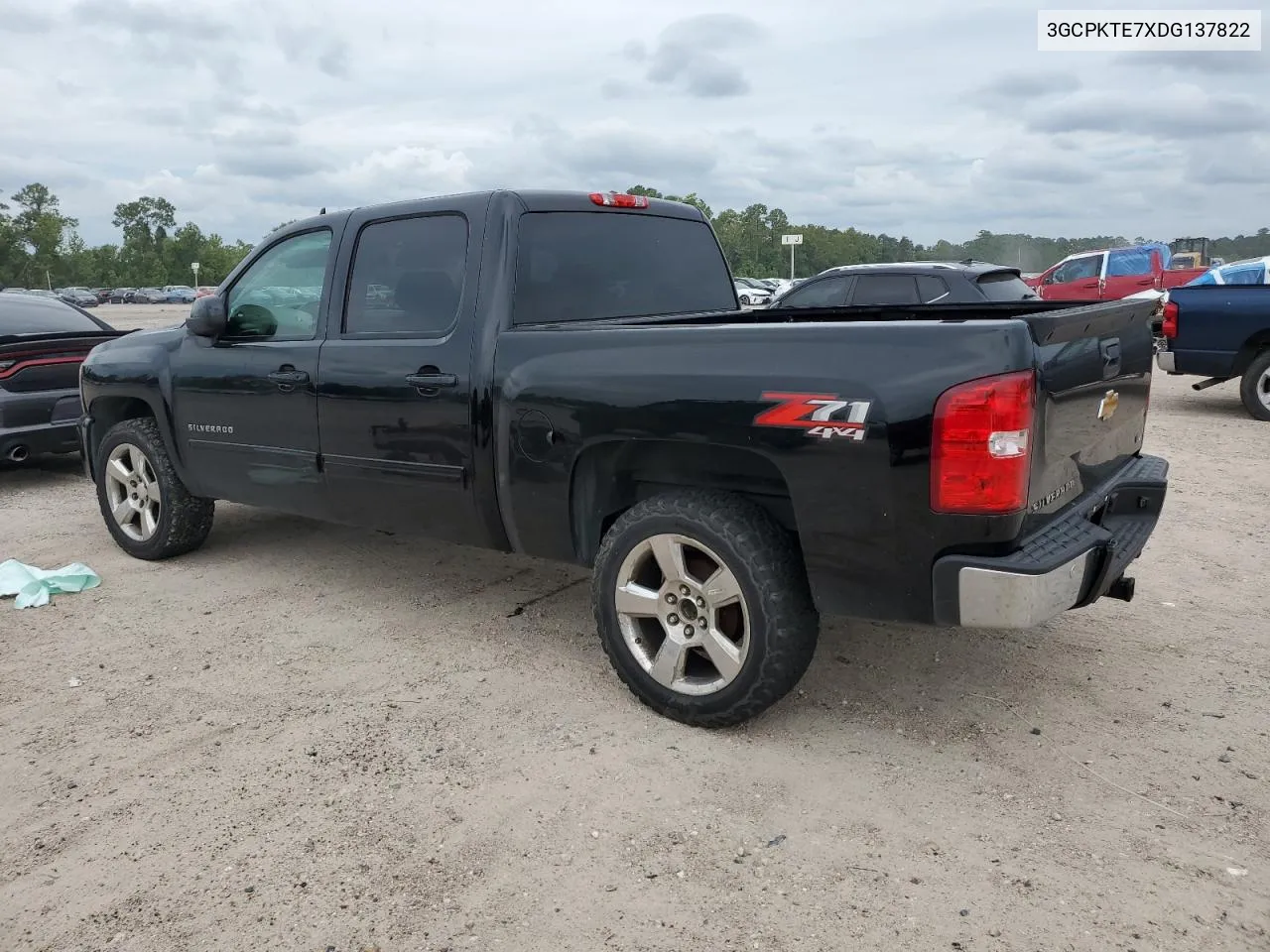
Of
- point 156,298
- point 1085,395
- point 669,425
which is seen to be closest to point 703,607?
point 669,425

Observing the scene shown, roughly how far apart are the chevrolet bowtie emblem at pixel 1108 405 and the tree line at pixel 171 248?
60070 mm

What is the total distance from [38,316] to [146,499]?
371 cm

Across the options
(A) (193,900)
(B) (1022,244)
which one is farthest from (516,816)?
(B) (1022,244)

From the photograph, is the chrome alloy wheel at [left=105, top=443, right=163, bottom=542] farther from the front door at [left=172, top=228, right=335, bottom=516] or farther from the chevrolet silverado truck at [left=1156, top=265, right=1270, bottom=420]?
the chevrolet silverado truck at [left=1156, top=265, right=1270, bottom=420]

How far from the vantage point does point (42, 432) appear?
764cm

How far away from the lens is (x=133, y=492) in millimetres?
5781

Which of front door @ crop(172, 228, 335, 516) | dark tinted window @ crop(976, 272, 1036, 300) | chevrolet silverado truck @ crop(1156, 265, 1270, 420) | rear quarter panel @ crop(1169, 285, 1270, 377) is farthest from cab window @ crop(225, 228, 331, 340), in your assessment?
rear quarter panel @ crop(1169, 285, 1270, 377)

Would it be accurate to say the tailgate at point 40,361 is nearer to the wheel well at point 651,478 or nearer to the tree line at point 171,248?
the wheel well at point 651,478

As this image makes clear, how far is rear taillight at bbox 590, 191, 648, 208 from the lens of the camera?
439cm

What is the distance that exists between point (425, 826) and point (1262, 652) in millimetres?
3433

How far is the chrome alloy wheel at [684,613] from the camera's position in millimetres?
3320

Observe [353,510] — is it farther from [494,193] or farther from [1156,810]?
[1156,810]

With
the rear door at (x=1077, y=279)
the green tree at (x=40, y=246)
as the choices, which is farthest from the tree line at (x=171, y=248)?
the rear door at (x=1077, y=279)

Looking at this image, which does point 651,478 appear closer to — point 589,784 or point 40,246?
point 589,784
